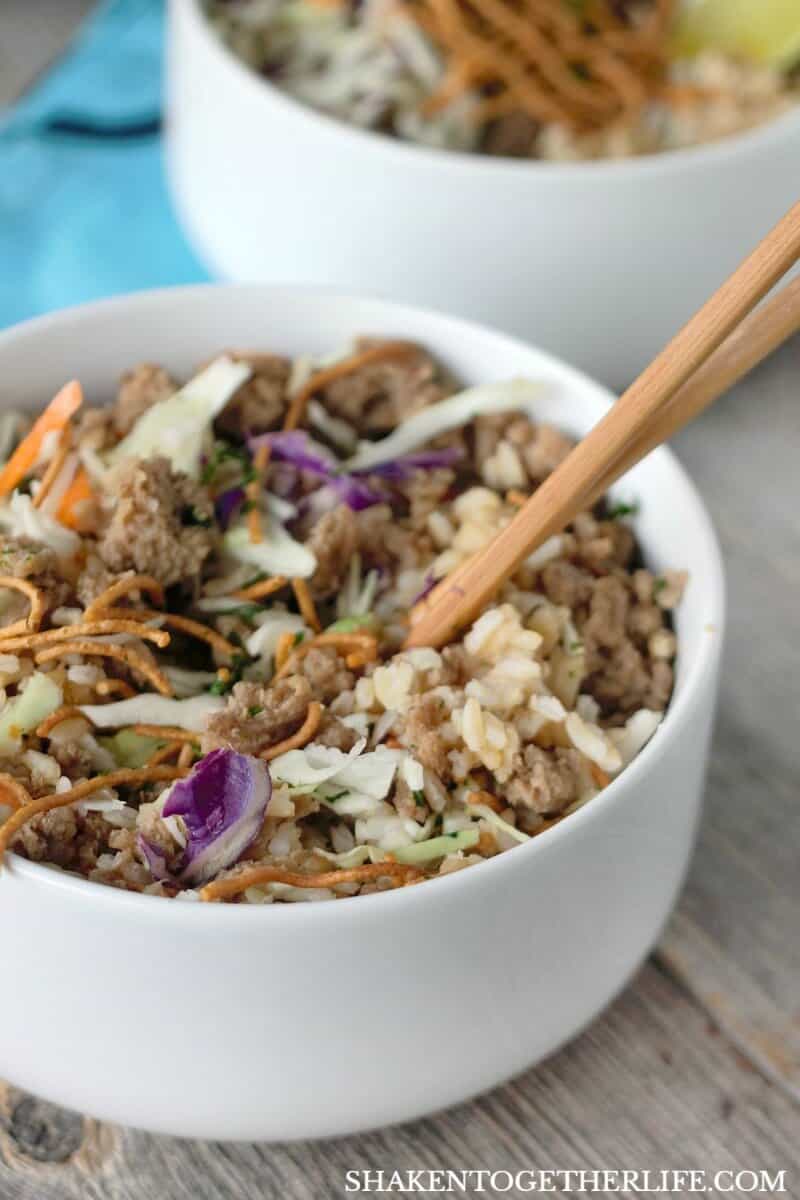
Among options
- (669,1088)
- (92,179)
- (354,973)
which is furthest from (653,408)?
(92,179)

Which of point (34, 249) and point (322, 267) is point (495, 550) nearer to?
point (322, 267)

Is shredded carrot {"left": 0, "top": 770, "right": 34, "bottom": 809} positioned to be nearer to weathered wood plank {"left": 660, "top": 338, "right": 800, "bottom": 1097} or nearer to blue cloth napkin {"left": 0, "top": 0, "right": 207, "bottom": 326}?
weathered wood plank {"left": 660, "top": 338, "right": 800, "bottom": 1097}

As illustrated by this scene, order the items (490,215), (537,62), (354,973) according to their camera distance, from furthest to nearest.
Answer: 1. (537,62)
2. (490,215)
3. (354,973)

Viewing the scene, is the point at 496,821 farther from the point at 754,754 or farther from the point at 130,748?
the point at 754,754

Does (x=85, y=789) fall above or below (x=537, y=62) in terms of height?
below

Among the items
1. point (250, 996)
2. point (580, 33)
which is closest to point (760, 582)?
point (580, 33)

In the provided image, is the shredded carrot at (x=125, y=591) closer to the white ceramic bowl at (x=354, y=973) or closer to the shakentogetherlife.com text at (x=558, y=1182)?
the white ceramic bowl at (x=354, y=973)
